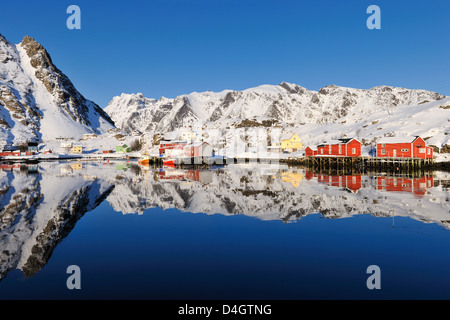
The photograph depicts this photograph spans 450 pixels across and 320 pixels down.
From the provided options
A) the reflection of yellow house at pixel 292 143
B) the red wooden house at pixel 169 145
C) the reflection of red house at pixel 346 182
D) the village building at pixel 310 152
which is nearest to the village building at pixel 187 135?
the red wooden house at pixel 169 145

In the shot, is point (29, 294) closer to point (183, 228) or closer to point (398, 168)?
point (183, 228)

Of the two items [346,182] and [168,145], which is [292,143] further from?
[346,182]

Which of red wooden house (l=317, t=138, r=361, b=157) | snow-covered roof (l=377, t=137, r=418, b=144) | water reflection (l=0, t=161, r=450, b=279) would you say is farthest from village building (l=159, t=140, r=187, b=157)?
water reflection (l=0, t=161, r=450, b=279)

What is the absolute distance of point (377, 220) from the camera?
58.1 feet

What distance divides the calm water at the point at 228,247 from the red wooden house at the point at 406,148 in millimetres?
37237

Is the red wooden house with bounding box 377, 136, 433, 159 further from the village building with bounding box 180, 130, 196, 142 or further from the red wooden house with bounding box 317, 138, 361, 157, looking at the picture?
the village building with bounding box 180, 130, 196, 142

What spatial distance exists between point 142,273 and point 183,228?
643 cm

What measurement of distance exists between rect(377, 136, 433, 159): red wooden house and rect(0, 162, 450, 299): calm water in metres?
37.2

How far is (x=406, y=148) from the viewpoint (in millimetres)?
57750

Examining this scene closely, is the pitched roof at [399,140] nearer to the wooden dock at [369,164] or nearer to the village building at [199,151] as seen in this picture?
the wooden dock at [369,164]

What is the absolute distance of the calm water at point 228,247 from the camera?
941cm

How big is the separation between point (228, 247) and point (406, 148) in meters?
55.4

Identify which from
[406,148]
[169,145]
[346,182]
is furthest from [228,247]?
[169,145]
